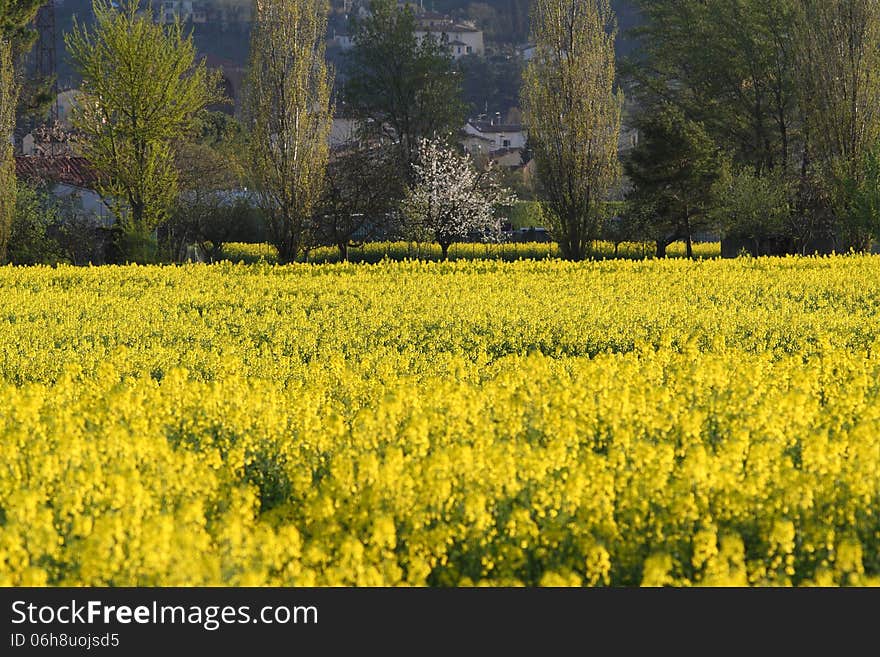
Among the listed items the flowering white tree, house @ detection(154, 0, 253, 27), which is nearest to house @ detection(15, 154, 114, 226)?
the flowering white tree

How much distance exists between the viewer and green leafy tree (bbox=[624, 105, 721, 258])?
35.0 m

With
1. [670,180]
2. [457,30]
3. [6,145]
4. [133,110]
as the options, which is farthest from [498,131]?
[6,145]

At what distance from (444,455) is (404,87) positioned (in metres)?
54.0

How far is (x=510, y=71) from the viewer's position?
4267 inches

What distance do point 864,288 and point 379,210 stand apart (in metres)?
24.7

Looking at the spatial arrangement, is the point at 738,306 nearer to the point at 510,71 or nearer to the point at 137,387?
the point at 137,387

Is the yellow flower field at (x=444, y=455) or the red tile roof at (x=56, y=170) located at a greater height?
the red tile roof at (x=56, y=170)

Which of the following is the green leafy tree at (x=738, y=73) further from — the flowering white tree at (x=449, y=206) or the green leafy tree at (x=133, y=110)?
the green leafy tree at (x=133, y=110)

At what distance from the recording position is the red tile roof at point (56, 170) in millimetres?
38688

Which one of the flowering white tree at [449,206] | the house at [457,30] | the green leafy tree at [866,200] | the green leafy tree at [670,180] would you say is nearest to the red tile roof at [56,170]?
the flowering white tree at [449,206]

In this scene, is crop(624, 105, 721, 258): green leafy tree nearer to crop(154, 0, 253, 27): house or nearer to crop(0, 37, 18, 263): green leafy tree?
crop(0, 37, 18, 263): green leafy tree

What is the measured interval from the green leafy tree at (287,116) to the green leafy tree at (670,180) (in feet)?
40.0

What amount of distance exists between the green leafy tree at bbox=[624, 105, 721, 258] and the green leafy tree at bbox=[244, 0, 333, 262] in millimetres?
Answer: 12183

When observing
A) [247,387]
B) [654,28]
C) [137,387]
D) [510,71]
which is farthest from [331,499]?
[510,71]
